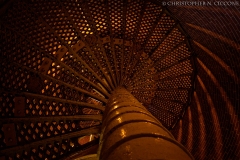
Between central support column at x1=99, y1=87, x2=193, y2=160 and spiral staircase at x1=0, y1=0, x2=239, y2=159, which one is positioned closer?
central support column at x1=99, y1=87, x2=193, y2=160

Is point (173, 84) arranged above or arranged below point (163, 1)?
below

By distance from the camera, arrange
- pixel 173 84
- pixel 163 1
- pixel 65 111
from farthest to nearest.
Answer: pixel 173 84, pixel 163 1, pixel 65 111

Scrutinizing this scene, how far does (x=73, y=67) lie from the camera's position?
4371 millimetres

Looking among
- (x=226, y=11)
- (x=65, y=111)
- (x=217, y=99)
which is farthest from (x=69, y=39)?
(x=217, y=99)

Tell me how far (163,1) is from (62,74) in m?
2.88

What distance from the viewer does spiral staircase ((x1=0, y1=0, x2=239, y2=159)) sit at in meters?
2.97

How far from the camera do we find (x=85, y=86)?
14.1ft

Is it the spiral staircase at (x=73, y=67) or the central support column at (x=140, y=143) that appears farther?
the spiral staircase at (x=73, y=67)

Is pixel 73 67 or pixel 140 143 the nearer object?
pixel 140 143

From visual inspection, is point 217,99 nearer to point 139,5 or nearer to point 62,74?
point 139,5

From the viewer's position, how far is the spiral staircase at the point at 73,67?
9.74 ft

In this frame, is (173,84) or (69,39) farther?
(173,84)

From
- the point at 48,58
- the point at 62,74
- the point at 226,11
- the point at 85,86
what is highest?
the point at 226,11

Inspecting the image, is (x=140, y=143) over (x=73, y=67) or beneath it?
over
